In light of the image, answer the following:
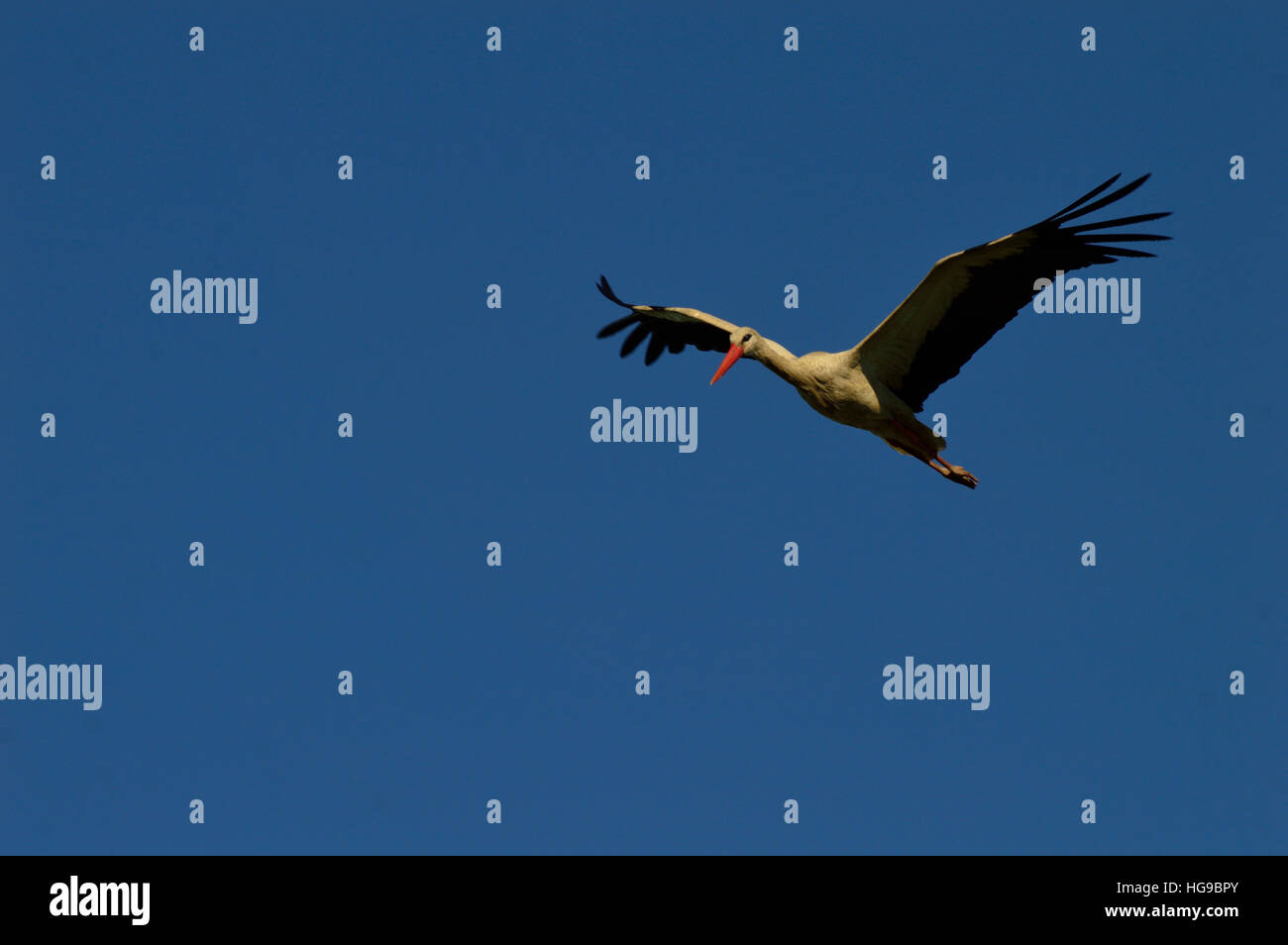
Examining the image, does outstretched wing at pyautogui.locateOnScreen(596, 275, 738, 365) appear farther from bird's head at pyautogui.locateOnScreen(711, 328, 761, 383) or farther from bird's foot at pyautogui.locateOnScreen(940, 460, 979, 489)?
bird's foot at pyautogui.locateOnScreen(940, 460, 979, 489)

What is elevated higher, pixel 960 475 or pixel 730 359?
pixel 730 359

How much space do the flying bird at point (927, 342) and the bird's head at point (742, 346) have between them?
1cm

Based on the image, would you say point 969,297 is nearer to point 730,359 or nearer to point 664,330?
point 730,359

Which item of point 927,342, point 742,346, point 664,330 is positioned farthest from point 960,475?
point 664,330

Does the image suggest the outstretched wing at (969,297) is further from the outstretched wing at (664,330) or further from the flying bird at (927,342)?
the outstretched wing at (664,330)

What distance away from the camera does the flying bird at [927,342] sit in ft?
48.5

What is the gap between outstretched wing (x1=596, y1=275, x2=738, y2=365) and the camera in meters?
18.3

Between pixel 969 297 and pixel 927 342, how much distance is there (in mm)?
679

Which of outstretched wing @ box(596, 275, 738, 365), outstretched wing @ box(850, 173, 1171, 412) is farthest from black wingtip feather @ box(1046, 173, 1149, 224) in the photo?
outstretched wing @ box(596, 275, 738, 365)

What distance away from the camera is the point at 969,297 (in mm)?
15445

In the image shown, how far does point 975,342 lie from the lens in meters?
15.8

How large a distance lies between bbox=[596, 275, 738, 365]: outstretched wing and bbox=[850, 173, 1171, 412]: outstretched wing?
276cm

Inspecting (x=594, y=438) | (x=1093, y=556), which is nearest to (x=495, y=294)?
(x=594, y=438)
